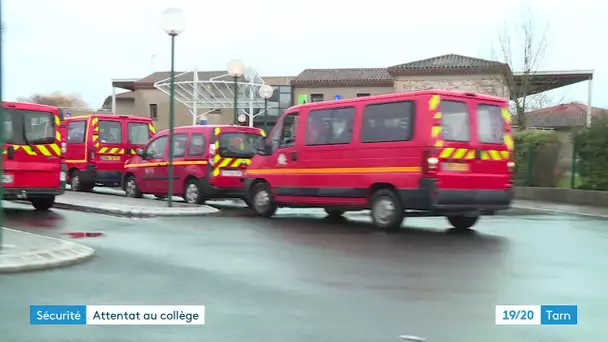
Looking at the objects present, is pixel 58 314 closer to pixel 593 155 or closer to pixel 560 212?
pixel 560 212

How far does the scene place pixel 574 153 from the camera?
17.2 metres

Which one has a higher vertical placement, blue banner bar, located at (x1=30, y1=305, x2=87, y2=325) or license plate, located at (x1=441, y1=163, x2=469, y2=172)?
license plate, located at (x1=441, y1=163, x2=469, y2=172)

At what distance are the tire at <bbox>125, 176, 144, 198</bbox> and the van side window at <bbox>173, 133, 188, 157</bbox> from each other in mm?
2046

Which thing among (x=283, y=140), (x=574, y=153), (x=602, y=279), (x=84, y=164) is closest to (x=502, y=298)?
(x=602, y=279)

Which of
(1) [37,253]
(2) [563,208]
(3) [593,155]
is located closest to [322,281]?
(1) [37,253]

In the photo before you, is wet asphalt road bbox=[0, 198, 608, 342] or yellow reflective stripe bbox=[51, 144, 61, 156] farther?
yellow reflective stripe bbox=[51, 144, 61, 156]

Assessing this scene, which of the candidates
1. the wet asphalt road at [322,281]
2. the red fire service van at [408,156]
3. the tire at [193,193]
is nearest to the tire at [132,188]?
the tire at [193,193]

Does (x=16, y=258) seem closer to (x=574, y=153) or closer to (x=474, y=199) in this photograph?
(x=474, y=199)

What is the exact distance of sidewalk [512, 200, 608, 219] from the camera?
46.7 feet

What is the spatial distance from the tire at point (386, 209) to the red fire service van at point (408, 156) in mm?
16

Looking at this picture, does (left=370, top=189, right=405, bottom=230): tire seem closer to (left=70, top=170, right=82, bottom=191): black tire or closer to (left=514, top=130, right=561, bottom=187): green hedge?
(left=514, top=130, right=561, bottom=187): green hedge

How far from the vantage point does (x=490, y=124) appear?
1048 cm

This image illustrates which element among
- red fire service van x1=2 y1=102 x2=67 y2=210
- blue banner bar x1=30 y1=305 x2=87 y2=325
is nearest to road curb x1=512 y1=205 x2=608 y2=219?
red fire service van x1=2 y1=102 x2=67 y2=210

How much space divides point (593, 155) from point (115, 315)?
14512 mm
